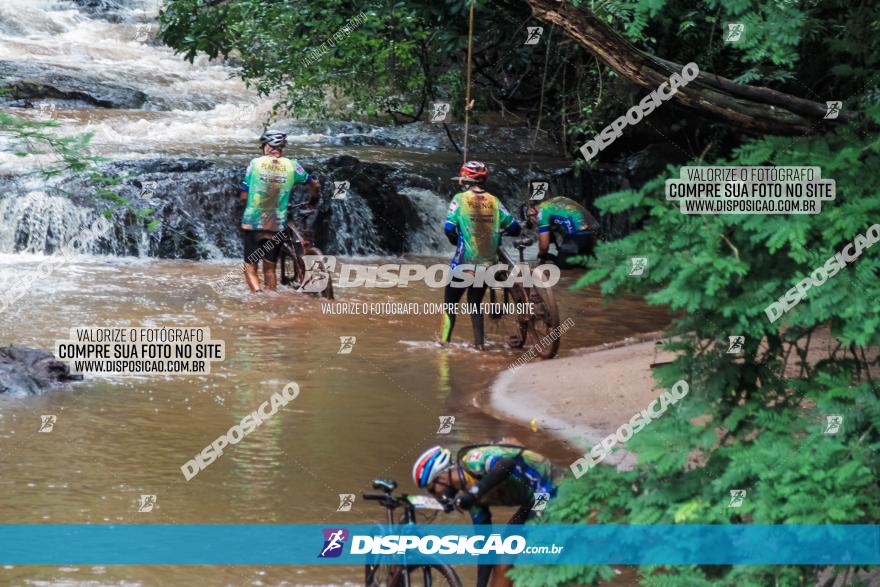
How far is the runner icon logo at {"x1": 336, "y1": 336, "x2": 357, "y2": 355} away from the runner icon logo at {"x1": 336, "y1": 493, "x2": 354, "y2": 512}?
4572 millimetres

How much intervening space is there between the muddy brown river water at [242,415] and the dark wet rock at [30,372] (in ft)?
0.57

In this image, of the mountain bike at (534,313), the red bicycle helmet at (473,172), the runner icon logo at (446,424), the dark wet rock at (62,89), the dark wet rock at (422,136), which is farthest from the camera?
the dark wet rock at (62,89)

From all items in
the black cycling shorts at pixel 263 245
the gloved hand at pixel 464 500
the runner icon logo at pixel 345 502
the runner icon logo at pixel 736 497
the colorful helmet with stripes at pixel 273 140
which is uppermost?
the colorful helmet with stripes at pixel 273 140

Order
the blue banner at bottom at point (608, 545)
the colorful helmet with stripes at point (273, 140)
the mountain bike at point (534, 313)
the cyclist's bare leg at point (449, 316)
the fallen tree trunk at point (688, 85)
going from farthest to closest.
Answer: the colorful helmet with stripes at point (273, 140) → the cyclist's bare leg at point (449, 316) → the mountain bike at point (534, 313) → the fallen tree trunk at point (688, 85) → the blue banner at bottom at point (608, 545)

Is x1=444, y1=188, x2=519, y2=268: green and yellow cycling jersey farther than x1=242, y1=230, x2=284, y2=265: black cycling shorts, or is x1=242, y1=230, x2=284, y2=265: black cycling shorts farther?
x1=242, y1=230, x2=284, y2=265: black cycling shorts

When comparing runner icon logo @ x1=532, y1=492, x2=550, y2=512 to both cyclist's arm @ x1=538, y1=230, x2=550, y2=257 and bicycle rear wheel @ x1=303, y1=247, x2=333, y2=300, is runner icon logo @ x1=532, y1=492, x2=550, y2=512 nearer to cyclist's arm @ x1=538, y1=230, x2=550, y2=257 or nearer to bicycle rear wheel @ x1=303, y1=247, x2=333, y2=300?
cyclist's arm @ x1=538, y1=230, x2=550, y2=257

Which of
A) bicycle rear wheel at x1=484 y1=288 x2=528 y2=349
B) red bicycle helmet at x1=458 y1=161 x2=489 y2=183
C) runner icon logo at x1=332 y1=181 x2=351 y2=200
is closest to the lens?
red bicycle helmet at x1=458 y1=161 x2=489 y2=183

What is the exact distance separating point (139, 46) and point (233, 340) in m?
23.1

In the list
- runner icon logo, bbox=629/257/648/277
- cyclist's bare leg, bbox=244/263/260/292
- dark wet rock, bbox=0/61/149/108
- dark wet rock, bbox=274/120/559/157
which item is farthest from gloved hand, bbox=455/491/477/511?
dark wet rock, bbox=0/61/149/108

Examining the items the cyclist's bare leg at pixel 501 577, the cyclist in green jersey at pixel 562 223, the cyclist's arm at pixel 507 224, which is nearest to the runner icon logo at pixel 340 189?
the cyclist in green jersey at pixel 562 223

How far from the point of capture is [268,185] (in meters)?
15.4

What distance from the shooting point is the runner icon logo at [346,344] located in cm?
1306

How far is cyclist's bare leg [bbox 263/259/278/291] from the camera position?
15.9m

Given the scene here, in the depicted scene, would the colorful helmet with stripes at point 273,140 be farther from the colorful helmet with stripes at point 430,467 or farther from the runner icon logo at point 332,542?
the colorful helmet with stripes at point 430,467
